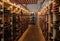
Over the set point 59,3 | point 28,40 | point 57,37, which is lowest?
point 28,40

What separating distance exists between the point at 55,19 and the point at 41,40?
4383 millimetres

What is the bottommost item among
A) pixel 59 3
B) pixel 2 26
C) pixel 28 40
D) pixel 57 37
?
pixel 28 40

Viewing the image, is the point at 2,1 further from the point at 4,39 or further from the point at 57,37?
the point at 57,37

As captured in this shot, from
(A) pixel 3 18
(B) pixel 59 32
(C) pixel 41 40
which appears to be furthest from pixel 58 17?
(C) pixel 41 40

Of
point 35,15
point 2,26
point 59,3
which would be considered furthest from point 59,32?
point 35,15

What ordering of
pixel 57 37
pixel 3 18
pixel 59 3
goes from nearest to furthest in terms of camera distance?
pixel 59 3, pixel 57 37, pixel 3 18

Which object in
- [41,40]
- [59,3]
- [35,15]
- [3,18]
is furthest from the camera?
[35,15]

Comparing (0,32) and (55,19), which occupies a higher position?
(55,19)

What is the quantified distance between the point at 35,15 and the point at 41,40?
765 inches

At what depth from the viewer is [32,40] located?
381 inches

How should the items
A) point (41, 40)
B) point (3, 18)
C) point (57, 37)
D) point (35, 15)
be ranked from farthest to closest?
point (35, 15) < point (41, 40) < point (3, 18) < point (57, 37)

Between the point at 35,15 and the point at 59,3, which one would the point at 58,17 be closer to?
the point at 59,3

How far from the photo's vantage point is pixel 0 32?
525 centimetres

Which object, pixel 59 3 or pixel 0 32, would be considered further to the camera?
pixel 0 32
